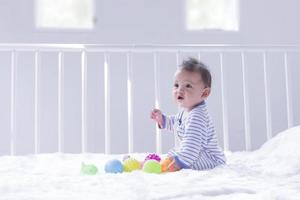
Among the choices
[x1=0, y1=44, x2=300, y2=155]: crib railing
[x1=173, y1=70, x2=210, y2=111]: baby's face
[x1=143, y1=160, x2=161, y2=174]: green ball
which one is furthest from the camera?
[x1=0, y1=44, x2=300, y2=155]: crib railing

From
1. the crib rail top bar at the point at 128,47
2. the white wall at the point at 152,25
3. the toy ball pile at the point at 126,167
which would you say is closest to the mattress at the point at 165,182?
the toy ball pile at the point at 126,167

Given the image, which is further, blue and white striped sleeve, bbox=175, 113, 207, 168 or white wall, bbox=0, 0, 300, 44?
white wall, bbox=0, 0, 300, 44

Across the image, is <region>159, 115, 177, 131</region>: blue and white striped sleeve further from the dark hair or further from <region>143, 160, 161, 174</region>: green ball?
<region>143, 160, 161, 174</region>: green ball

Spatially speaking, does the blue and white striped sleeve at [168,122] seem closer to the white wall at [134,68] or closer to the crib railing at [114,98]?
the crib railing at [114,98]

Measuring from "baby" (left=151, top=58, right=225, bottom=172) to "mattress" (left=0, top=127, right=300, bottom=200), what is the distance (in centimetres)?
10

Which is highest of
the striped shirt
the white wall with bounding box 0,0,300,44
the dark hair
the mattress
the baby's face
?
the white wall with bounding box 0,0,300,44

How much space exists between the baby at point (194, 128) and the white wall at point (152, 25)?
1.30 m

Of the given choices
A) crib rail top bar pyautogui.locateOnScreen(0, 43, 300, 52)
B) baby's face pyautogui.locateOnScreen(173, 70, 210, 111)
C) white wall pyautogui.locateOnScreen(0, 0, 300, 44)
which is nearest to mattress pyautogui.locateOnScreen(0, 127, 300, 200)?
baby's face pyautogui.locateOnScreen(173, 70, 210, 111)

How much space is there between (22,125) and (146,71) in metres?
0.79

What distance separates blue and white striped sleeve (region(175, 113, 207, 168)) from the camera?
1171 millimetres

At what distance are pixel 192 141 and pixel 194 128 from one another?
0.15ft

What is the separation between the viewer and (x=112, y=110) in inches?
98.5

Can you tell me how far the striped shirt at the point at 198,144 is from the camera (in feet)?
3.86

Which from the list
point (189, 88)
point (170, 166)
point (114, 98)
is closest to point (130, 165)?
point (170, 166)
